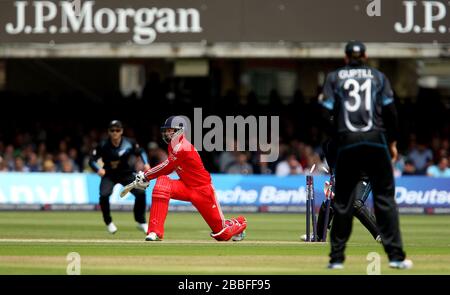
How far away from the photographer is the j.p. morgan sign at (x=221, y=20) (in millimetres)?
24969

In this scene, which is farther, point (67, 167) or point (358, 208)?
point (67, 167)

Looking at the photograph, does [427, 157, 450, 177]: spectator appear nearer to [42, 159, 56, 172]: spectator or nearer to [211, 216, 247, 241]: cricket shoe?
[42, 159, 56, 172]: spectator

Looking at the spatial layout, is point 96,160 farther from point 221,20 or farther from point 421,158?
point 421,158

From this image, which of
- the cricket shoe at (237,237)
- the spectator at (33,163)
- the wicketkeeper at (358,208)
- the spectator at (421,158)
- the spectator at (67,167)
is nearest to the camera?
the wicketkeeper at (358,208)

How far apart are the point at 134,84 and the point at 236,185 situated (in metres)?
13.4

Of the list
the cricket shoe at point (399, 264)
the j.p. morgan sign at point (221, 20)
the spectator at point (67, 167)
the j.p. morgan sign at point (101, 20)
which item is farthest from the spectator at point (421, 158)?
the cricket shoe at point (399, 264)

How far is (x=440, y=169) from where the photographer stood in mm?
25141

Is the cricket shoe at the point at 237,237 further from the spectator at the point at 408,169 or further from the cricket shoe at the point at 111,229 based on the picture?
the spectator at the point at 408,169

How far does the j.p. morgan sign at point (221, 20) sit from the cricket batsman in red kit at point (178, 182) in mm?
11192

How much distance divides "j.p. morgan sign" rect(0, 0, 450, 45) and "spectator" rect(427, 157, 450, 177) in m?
2.69

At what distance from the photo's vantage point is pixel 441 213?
2453cm

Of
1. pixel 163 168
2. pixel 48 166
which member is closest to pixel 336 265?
pixel 163 168

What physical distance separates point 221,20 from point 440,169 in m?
5.91

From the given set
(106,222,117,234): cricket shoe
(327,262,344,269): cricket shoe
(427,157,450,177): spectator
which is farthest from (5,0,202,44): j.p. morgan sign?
(327,262,344,269): cricket shoe
